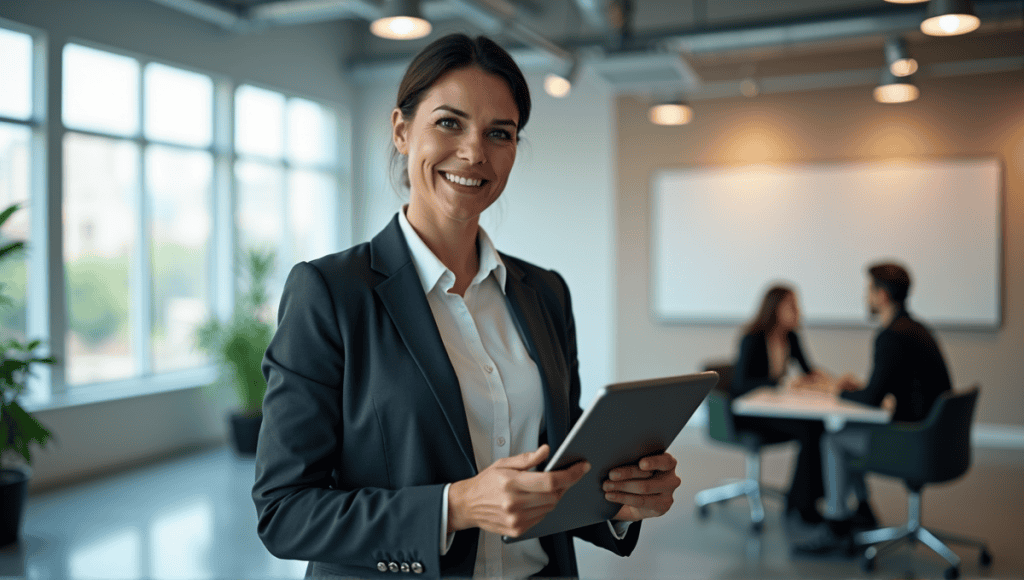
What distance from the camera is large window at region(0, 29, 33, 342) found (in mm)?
5879

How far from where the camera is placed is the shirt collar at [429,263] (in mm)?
1490

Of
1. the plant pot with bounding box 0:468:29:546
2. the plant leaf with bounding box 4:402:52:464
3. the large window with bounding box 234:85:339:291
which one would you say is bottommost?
the plant pot with bounding box 0:468:29:546

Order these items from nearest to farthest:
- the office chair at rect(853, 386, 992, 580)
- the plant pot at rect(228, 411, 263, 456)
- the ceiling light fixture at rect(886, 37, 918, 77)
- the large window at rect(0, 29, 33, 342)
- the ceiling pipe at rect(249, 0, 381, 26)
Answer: the office chair at rect(853, 386, 992, 580) → the large window at rect(0, 29, 33, 342) → the ceiling light fixture at rect(886, 37, 918, 77) → the ceiling pipe at rect(249, 0, 381, 26) → the plant pot at rect(228, 411, 263, 456)

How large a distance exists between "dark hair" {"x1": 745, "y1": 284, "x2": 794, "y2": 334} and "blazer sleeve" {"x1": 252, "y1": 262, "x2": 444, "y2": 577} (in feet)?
14.4

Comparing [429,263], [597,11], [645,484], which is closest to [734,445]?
[597,11]

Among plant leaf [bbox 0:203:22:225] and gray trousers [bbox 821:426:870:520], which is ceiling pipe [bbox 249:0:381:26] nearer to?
plant leaf [bbox 0:203:22:225]

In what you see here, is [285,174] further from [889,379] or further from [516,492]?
[516,492]

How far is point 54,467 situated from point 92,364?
3.23ft

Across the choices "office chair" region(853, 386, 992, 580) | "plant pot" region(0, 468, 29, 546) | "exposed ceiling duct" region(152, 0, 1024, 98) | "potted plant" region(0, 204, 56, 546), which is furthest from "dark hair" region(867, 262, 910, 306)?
"plant pot" region(0, 468, 29, 546)

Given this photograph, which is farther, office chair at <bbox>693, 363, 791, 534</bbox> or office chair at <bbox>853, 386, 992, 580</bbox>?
office chair at <bbox>693, 363, 791, 534</bbox>

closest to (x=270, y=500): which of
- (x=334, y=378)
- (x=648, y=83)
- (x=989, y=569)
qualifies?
(x=334, y=378)

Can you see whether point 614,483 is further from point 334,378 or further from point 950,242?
point 950,242

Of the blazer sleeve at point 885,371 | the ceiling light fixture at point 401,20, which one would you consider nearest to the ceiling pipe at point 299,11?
the ceiling light fixture at point 401,20

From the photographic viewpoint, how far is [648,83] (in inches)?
251
